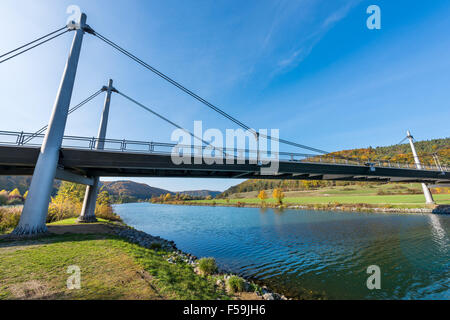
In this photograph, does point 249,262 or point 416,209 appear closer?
point 249,262

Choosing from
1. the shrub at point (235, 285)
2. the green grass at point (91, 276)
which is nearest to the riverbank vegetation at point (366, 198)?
the shrub at point (235, 285)

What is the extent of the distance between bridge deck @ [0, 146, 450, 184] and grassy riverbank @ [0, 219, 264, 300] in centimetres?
832

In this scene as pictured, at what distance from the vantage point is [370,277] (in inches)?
399

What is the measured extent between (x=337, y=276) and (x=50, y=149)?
883 inches

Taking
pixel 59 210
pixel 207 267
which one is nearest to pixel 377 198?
pixel 207 267

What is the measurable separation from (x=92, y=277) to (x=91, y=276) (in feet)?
0.41

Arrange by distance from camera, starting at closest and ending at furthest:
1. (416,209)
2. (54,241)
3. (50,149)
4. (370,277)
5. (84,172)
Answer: (370,277) < (54,241) < (50,149) < (84,172) < (416,209)

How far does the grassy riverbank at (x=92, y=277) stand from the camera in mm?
5289

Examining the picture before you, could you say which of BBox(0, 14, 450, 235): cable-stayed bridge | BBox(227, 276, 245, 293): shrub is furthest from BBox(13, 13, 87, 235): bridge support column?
BBox(227, 276, 245, 293): shrub

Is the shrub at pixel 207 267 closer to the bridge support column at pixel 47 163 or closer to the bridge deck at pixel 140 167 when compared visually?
the bridge deck at pixel 140 167
